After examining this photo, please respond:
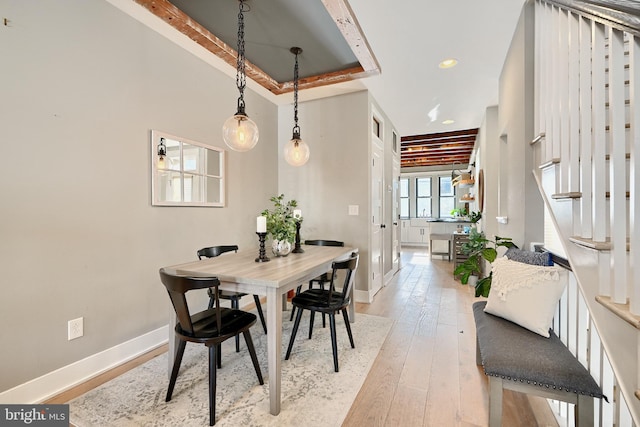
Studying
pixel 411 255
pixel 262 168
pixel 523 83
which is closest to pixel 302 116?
pixel 262 168

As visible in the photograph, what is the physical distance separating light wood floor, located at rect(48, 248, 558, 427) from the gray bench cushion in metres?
0.48

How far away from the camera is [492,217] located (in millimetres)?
4105

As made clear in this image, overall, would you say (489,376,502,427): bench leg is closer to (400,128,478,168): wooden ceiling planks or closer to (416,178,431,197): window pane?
(400,128,478,168): wooden ceiling planks

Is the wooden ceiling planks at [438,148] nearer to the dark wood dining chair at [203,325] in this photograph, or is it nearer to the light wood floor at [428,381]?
the light wood floor at [428,381]

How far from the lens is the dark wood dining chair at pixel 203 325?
1499 millimetres

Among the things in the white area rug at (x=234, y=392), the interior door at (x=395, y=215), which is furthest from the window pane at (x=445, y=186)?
the white area rug at (x=234, y=392)

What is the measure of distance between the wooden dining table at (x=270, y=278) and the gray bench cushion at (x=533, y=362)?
43.3 inches

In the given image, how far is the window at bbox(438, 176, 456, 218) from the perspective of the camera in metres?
9.29

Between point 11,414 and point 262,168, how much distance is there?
3.04 meters

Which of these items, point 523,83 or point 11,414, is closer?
point 11,414

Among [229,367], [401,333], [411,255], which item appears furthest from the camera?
[411,255]

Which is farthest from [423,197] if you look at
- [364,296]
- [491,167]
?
[364,296]

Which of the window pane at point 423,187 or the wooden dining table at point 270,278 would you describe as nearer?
the wooden dining table at point 270,278

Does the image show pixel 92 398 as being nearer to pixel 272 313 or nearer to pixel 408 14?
pixel 272 313
